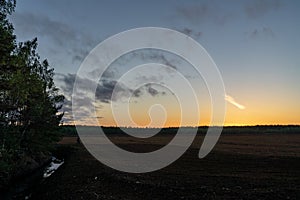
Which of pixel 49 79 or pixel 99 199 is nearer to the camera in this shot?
pixel 99 199

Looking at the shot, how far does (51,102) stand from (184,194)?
137 ft

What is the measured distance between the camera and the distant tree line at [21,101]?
2402 centimetres

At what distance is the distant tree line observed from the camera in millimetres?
24016

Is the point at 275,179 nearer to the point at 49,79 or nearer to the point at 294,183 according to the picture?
the point at 294,183

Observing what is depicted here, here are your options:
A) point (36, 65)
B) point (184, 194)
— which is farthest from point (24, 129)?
point (184, 194)

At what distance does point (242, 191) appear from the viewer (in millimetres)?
21750

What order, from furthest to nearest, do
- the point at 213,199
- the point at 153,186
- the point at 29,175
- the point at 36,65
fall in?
the point at 36,65, the point at 29,175, the point at 153,186, the point at 213,199

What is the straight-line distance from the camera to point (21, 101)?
3127 centimetres

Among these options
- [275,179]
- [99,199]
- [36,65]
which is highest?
[36,65]

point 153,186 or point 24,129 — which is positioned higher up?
point 24,129

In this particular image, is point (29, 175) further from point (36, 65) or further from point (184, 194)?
point (184, 194)

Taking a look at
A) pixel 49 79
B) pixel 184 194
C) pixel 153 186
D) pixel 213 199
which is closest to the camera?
pixel 213 199

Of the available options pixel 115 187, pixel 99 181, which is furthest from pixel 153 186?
pixel 99 181

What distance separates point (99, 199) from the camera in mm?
19219
